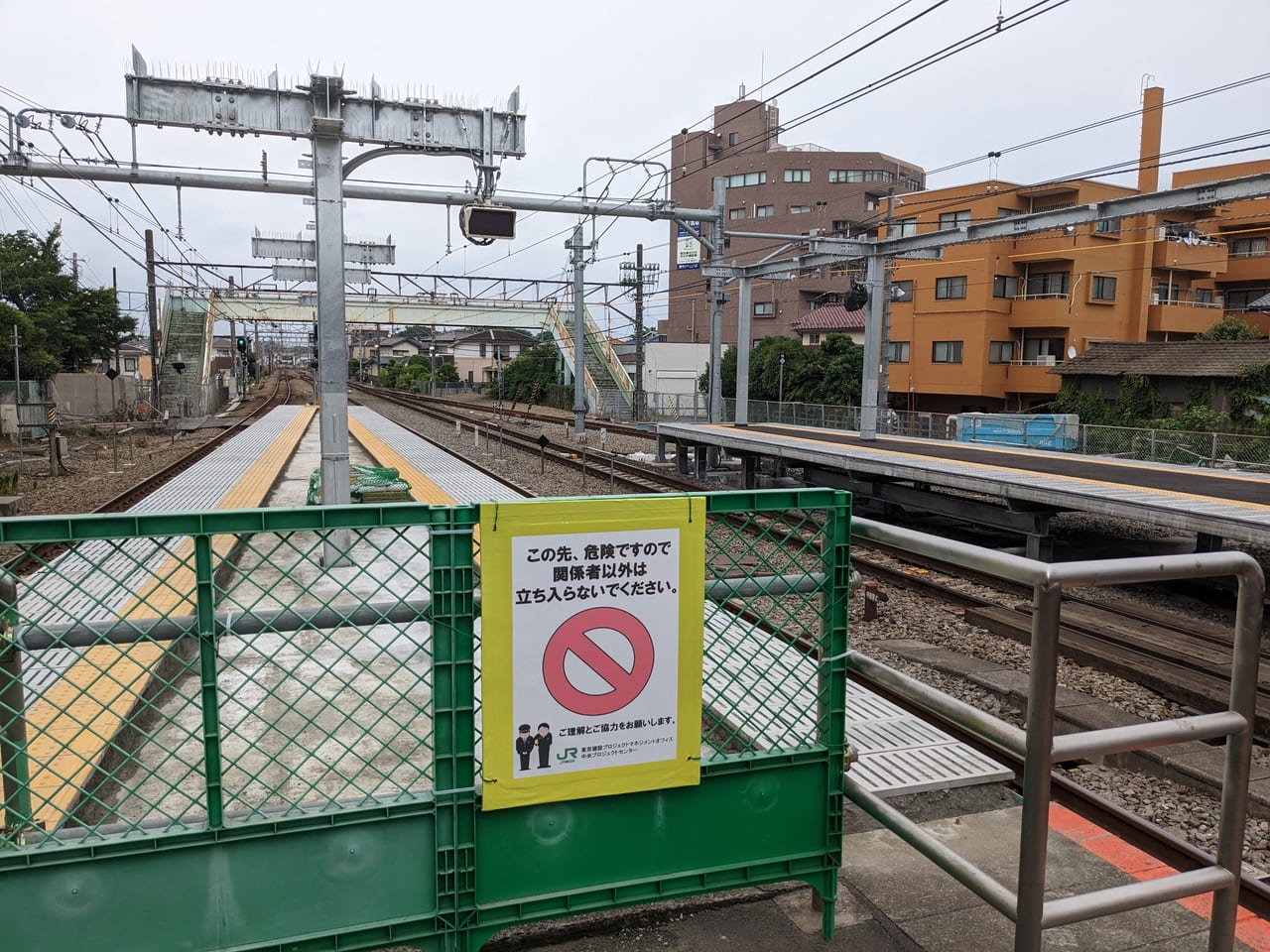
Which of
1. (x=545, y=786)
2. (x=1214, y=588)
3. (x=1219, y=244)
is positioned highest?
(x=1219, y=244)

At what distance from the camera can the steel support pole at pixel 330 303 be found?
405 inches

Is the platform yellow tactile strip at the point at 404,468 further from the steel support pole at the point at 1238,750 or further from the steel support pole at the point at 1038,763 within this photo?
the steel support pole at the point at 1238,750

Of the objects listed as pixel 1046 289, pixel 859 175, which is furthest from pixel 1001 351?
pixel 859 175

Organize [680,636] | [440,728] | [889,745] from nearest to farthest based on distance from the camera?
[440,728] < [680,636] < [889,745]

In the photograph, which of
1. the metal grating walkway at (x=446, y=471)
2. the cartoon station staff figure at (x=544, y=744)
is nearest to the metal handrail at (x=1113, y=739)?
the cartoon station staff figure at (x=544, y=744)

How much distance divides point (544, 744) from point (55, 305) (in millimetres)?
44519

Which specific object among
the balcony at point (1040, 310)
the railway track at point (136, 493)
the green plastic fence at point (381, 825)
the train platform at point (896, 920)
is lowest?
the railway track at point (136, 493)

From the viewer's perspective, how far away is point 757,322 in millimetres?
59688

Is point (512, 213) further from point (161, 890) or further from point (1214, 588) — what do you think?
point (161, 890)

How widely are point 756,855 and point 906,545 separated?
1225mm

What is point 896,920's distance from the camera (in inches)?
134

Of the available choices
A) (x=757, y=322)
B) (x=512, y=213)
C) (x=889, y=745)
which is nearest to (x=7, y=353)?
(x=512, y=213)

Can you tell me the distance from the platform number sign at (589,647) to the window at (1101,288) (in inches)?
1454

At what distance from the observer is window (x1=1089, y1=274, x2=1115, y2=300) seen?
116 ft
